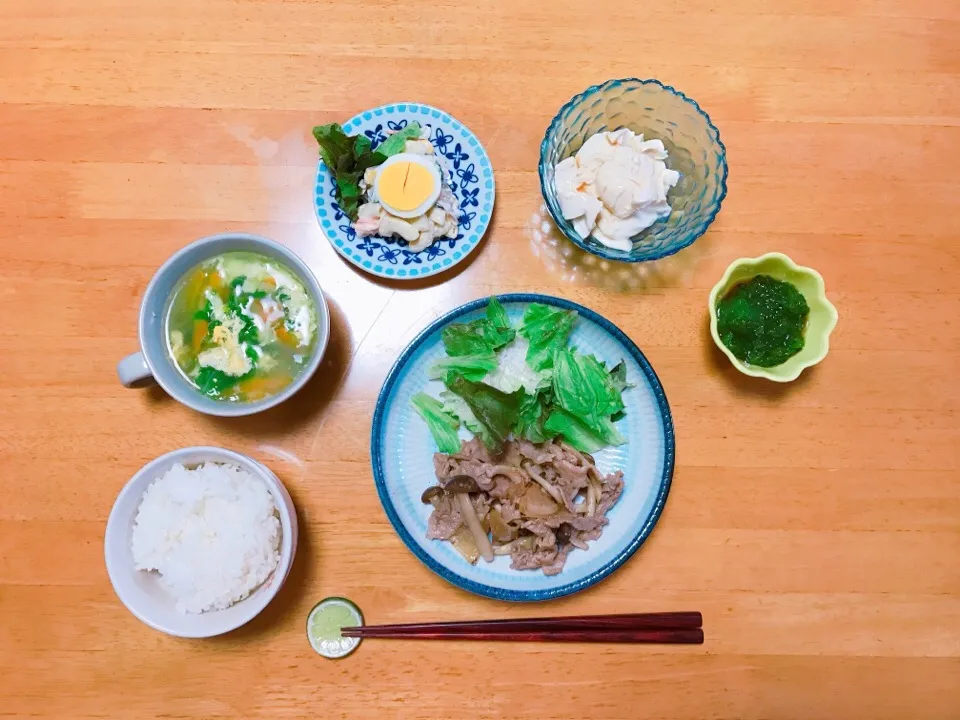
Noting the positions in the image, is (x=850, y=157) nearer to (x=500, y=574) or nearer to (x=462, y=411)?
(x=462, y=411)

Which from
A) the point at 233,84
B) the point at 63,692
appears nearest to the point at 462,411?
the point at 233,84

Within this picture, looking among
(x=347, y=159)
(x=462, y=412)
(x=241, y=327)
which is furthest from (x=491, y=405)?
(x=347, y=159)

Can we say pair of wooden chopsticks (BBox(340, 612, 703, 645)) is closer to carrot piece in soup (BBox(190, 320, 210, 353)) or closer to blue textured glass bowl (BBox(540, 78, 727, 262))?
carrot piece in soup (BBox(190, 320, 210, 353))

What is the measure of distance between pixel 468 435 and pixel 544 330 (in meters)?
0.42

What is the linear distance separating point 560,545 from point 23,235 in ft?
6.65

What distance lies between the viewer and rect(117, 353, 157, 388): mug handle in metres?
1.73

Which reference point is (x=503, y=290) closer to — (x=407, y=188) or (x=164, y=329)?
(x=407, y=188)

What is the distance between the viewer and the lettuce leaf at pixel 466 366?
1993mm

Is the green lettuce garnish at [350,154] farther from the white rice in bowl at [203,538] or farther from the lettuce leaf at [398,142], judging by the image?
the white rice in bowl at [203,538]

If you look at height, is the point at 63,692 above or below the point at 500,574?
below

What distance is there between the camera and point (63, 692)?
77.9 inches

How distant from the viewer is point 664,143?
213cm

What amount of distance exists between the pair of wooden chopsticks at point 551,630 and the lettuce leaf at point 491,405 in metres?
0.56

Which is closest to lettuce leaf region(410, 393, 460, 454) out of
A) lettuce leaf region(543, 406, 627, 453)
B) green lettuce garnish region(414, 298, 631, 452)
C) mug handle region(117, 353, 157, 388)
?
green lettuce garnish region(414, 298, 631, 452)
